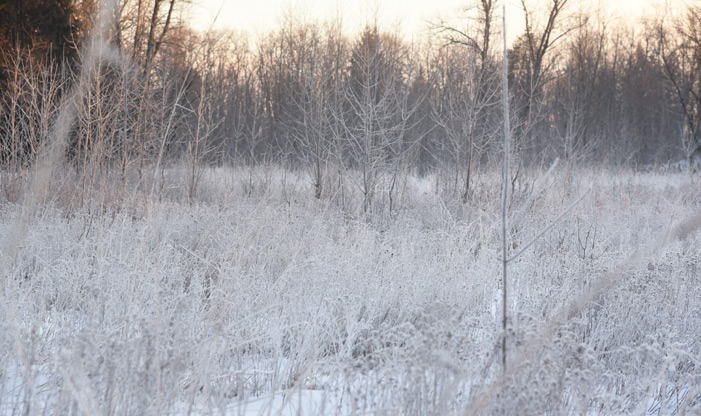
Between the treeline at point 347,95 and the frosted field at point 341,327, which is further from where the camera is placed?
the treeline at point 347,95

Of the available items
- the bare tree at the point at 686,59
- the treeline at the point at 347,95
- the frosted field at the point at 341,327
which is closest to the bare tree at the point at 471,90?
the treeline at the point at 347,95

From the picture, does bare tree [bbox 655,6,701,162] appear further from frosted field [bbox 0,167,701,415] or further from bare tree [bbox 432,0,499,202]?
frosted field [bbox 0,167,701,415]

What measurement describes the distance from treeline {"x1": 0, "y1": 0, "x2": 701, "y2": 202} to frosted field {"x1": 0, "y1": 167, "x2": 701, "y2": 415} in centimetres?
204

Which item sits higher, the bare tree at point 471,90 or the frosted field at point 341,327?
the bare tree at point 471,90

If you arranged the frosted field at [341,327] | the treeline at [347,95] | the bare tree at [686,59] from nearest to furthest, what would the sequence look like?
1. the frosted field at [341,327]
2. the treeline at [347,95]
3. the bare tree at [686,59]

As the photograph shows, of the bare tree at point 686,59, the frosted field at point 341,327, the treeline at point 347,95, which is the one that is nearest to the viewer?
the frosted field at point 341,327

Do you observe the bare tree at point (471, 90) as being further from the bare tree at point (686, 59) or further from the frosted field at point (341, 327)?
the bare tree at point (686, 59)

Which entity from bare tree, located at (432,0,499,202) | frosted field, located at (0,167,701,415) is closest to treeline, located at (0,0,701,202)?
bare tree, located at (432,0,499,202)

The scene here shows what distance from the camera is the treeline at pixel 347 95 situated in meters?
7.21

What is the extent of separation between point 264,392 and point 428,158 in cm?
1899

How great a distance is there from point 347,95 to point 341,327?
5318 millimetres

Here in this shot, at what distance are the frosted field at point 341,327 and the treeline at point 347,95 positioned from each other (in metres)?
2.04

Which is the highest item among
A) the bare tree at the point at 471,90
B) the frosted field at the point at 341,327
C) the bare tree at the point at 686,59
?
the bare tree at the point at 686,59

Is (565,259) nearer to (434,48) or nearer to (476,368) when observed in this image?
(476,368)
